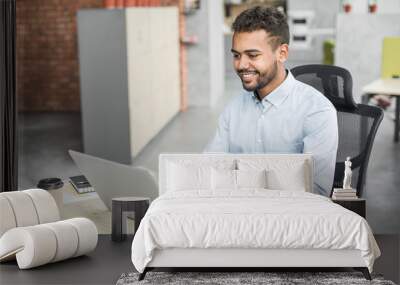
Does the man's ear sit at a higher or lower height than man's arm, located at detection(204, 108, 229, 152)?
higher

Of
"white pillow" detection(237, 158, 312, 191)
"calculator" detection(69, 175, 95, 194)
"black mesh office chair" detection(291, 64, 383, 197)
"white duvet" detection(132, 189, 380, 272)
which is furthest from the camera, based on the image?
"calculator" detection(69, 175, 95, 194)

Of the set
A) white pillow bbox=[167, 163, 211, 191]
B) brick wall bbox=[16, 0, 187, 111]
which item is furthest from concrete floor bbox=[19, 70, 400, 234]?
white pillow bbox=[167, 163, 211, 191]

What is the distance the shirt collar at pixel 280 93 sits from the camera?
4285 millimetres

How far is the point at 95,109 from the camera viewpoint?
24.2 ft

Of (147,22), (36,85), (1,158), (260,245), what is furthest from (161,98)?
(260,245)

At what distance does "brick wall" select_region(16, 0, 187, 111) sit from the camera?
33.9ft

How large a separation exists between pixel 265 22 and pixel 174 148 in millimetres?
4093

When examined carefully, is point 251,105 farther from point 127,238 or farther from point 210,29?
point 210,29

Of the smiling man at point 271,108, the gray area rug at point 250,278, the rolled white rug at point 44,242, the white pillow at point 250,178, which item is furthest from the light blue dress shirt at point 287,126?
the rolled white rug at point 44,242

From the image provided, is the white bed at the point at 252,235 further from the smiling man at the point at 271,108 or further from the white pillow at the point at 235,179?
the smiling man at the point at 271,108

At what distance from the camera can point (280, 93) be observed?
14.1 feet

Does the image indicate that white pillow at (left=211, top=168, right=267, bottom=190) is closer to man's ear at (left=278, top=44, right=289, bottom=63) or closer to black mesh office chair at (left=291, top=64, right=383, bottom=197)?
black mesh office chair at (left=291, top=64, right=383, bottom=197)

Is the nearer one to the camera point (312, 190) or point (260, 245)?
point (260, 245)

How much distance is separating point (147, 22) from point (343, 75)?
13.2ft
